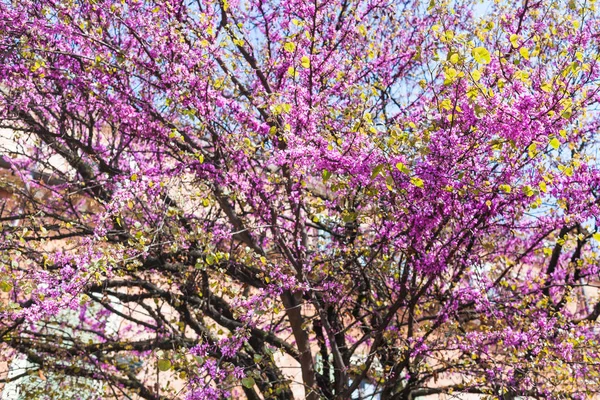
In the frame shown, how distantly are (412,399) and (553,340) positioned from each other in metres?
2.08

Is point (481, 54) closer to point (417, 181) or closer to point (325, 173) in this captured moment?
point (417, 181)

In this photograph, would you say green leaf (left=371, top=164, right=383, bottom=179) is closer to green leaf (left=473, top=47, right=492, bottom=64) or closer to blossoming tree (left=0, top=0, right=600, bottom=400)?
blossoming tree (left=0, top=0, right=600, bottom=400)

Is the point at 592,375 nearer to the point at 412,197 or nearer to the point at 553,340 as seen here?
the point at 553,340

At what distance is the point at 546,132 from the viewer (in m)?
3.46

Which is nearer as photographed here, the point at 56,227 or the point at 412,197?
the point at 412,197

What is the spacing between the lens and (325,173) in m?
3.47

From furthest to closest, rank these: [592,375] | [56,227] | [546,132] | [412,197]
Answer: [56,227] < [592,375] < [412,197] < [546,132]

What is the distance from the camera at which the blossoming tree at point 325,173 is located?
3562mm

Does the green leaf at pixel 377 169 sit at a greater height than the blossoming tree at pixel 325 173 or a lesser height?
lesser

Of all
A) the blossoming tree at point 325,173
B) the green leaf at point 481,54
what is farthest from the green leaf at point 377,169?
the green leaf at point 481,54

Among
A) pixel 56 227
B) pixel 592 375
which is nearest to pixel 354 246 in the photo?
pixel 592 375

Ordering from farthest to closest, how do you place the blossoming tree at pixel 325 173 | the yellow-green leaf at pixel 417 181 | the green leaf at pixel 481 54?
the blossoming tree at pixel 325 173 < the yellow-green leaf at pixel 417 181 < the green leaf at pixel 481 54

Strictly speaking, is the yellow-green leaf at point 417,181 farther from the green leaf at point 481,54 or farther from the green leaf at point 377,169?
the green leaf at point 481,54

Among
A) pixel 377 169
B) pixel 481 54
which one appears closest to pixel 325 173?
pixel 377 169
